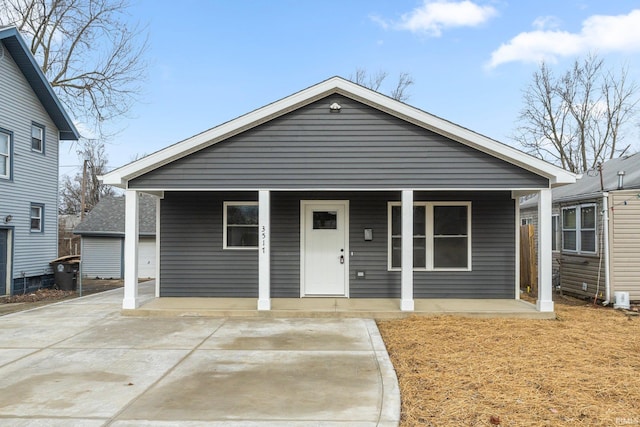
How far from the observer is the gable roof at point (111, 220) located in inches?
757

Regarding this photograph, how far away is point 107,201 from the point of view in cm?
2152

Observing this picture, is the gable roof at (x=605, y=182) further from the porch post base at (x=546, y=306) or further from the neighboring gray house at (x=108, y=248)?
the neighboring gray house at (x=108, y=248)

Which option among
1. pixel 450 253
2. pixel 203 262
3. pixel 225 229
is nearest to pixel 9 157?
pixel 203 262

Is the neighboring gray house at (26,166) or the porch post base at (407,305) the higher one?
the neighboring gray house at (26,166)

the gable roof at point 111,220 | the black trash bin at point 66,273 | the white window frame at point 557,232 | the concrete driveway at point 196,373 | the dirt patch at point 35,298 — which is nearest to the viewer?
the concrete driveway at point 196,373

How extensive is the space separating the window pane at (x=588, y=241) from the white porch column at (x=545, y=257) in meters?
3.07

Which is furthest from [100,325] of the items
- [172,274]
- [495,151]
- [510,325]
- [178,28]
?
[178,28]

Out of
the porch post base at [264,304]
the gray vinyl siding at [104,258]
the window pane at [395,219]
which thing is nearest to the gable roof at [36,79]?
the gray vinyl siding at [104,258]

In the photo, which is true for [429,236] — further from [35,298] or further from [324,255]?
[35,298]

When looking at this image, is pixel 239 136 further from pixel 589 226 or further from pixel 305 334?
pixel 589 226

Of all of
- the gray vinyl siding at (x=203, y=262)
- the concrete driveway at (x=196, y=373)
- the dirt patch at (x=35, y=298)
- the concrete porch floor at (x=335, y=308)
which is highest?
the gray vinyl siding at (x=203, y=262)

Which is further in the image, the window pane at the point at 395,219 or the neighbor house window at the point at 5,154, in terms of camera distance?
the neighbor house window at the point at 5,154

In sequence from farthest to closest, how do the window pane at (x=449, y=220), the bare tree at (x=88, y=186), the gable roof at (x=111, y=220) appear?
the bare tree at (x=88, y=186) → the gable roof at (x=111, y=220) → the window pane at (x=449, y=220)

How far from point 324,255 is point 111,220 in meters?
14.0
